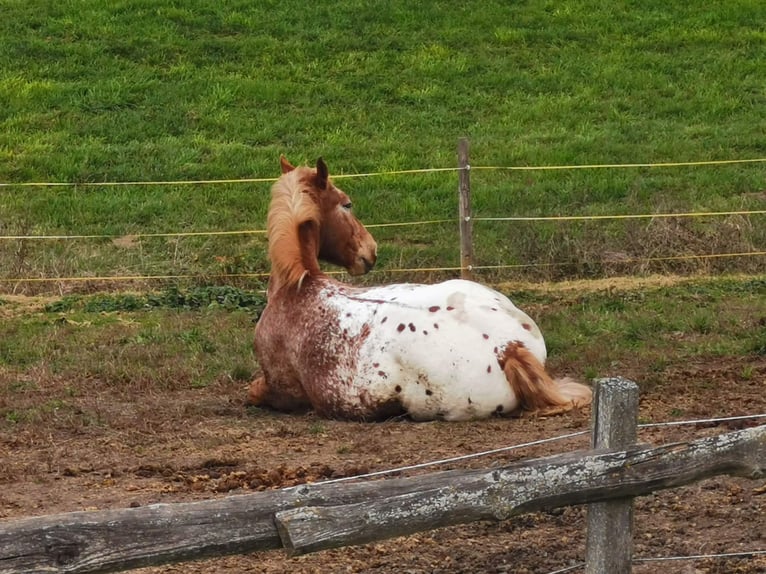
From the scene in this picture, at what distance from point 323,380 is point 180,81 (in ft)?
41.9

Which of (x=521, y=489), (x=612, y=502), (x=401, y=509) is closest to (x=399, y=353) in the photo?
(x=612, y=502)

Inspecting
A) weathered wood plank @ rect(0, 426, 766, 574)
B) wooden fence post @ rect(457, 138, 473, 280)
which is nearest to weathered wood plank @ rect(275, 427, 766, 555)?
weathered wood plank @ rect(0, 426, 766, 574)

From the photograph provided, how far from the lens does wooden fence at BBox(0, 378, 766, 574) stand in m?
3.42

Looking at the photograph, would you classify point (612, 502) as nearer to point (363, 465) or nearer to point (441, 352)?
point (363, 465)

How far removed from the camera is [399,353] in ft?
23.3

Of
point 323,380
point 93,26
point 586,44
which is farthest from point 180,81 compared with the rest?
point 323,380

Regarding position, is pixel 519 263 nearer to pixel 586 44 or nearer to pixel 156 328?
pixel 156 328

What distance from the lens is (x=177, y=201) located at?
1528 centimetres

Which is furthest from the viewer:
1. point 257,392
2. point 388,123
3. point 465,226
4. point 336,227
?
point 388,123

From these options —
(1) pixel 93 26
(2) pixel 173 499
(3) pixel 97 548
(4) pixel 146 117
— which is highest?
(1) pixel 93 26

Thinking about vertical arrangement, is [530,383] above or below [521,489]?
below

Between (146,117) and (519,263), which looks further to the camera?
(146,117)

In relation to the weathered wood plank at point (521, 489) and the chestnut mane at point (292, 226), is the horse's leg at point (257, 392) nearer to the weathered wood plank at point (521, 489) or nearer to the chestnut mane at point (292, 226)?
the chestnut mane at point (292, 226)

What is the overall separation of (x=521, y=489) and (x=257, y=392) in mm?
4371
